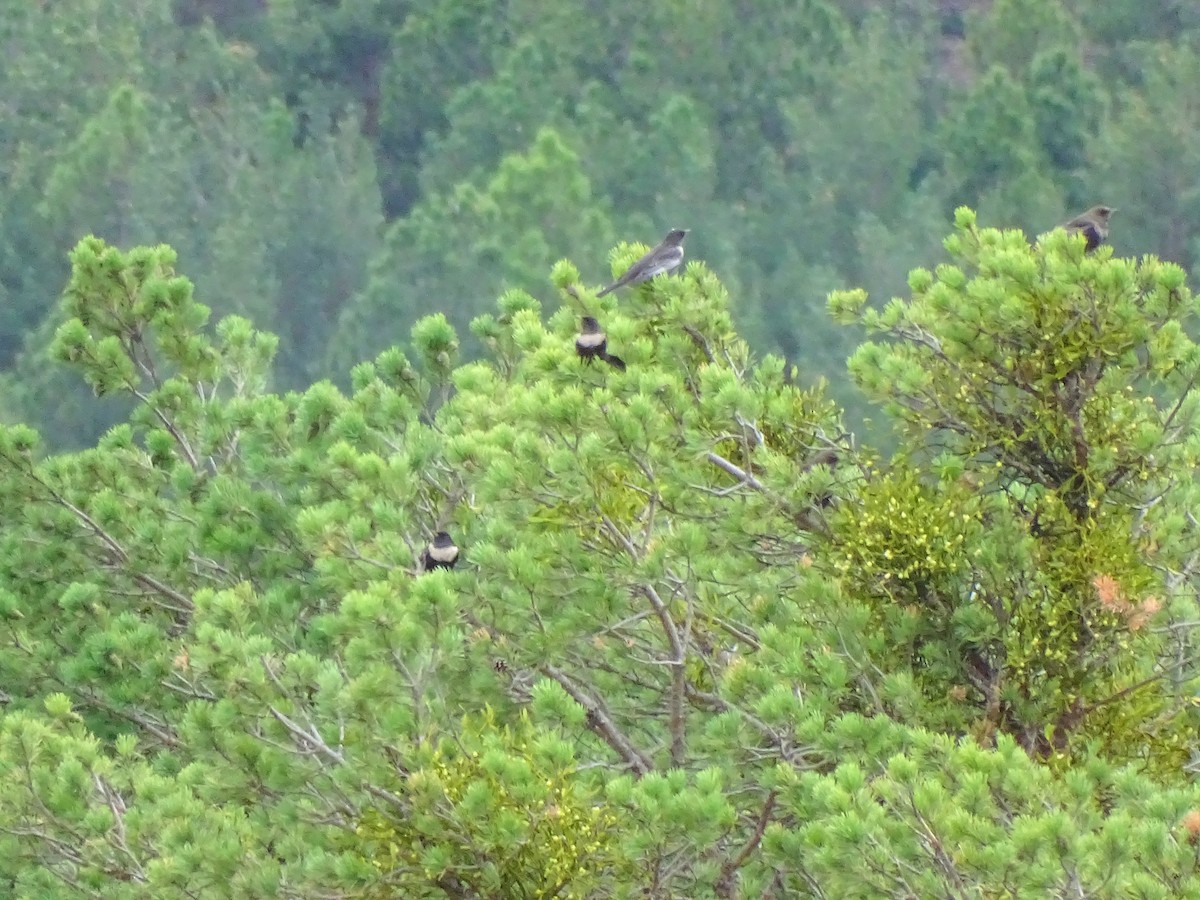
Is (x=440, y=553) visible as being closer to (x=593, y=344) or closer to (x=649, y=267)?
(x=593, y=344)

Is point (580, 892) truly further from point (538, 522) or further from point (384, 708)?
point (538, 522)

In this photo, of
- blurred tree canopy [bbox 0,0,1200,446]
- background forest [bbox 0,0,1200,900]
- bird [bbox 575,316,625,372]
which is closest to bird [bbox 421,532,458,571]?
background forest [bbox 0,0,1200,900]

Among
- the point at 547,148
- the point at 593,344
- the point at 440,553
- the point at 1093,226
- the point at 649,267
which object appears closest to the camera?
the point at 593,344

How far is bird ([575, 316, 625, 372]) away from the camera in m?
5.44

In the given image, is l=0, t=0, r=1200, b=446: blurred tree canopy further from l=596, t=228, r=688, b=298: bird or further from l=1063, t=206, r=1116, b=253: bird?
l=596, t=228, r=688, b=298: bird

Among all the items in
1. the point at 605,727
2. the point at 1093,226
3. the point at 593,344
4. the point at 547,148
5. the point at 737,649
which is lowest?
the point at 605,727

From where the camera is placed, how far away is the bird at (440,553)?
5.75m

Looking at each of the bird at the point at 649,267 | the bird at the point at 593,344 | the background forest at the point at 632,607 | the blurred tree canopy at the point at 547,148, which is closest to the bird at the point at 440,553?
the background forest at the point at 632,607

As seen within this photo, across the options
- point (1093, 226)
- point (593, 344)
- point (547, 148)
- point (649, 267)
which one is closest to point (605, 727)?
point (593, 344)

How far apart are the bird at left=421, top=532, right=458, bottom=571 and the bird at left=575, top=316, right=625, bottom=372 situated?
73 centimetres

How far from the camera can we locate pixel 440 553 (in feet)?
19.1

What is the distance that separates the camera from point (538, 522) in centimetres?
515

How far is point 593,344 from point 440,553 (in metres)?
0.78

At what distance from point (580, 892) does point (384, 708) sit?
2.07ft
